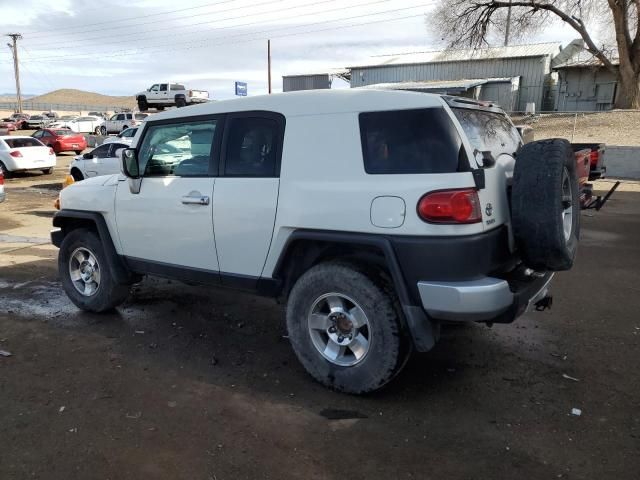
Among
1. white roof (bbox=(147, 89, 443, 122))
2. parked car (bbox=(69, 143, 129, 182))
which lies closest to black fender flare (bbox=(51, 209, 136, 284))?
white roof (bbox=(147, 89, 443, 122))

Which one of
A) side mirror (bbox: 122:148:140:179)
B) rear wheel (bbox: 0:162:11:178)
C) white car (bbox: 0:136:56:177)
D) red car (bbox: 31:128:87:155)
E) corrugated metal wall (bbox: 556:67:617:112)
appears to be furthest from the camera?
corrugated metal wall (bbox: 556:67:617:112)

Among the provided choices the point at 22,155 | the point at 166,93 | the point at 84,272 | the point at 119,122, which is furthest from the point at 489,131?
the point at 166,93

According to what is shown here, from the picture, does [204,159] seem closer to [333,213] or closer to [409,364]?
[333,213]

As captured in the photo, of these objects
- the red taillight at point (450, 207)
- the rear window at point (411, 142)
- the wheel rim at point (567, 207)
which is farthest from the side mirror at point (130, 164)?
the wheel rim at point (567, 207)

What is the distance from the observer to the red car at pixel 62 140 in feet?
92.0

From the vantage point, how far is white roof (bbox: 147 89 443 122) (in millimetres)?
3209

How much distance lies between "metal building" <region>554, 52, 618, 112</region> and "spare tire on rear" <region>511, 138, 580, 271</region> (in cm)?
3622

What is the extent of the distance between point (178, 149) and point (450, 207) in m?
2.37

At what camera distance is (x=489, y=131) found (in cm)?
360

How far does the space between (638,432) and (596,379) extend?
69 cm

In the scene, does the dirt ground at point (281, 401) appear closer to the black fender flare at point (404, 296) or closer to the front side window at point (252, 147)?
the black fender flare at point (404, 296)

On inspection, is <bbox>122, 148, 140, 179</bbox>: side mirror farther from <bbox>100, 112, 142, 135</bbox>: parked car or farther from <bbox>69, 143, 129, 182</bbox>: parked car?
<bbox>100, 112, 142, 135</bbox>: parked car

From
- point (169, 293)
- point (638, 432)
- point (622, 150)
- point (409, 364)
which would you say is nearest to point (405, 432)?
point (409, 364)

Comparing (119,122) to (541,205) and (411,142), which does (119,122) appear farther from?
(541,205)
